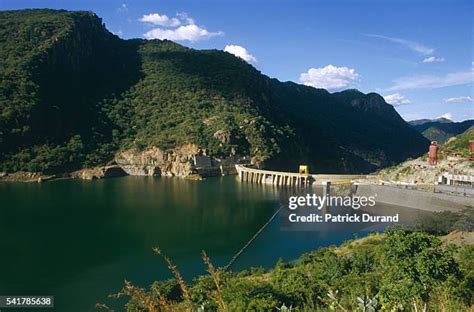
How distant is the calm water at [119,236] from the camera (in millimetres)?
23359

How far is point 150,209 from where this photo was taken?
42.0 meters

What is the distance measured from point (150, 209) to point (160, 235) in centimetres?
1013

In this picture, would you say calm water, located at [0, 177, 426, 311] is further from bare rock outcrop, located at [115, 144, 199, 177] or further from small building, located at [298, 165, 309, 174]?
bare rock outcrop, located at [115, 144, 199, 177]

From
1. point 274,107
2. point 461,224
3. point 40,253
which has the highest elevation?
point 274,107

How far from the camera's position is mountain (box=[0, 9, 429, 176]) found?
6919 centimetres

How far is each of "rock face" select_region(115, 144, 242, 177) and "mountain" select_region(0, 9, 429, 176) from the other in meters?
1.14

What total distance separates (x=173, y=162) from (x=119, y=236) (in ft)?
131

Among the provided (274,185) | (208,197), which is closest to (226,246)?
(208,197)

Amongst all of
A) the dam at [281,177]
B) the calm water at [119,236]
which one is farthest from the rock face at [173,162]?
the calm water at [119,236]

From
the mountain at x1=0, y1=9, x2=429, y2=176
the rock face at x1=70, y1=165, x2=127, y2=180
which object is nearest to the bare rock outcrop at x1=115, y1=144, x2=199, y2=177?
the mountain at x1=0, y1=9, x2=429, y2=176

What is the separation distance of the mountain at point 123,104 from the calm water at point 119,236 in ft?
53.5

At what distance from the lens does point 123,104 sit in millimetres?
86000

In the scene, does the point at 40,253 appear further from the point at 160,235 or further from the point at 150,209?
the point at 150,209

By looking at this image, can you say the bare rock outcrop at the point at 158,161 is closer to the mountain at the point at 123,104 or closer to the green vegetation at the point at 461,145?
the mountain at the point at 123,104
